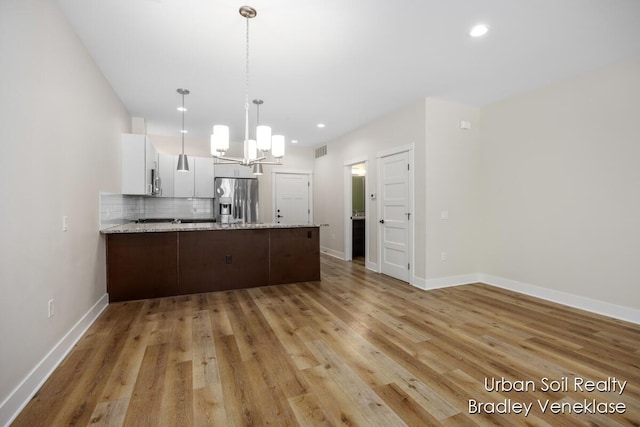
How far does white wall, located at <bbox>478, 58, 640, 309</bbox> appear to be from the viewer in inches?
120

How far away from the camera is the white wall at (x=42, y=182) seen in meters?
1.63

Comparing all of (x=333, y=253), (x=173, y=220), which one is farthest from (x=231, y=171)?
(x=333, y=253)

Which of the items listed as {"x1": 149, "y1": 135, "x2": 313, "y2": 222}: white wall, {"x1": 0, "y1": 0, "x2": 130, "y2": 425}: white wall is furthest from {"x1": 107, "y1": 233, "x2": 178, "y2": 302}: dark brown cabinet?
{"x1": 149, "y1": 135, "x2": 313, "y2": 222}: white wall

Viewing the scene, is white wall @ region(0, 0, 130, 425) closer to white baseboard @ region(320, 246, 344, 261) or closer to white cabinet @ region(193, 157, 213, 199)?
white cabinet @ region(193, 157, 213, 199)

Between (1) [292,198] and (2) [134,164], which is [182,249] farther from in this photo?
(1) [292,198]

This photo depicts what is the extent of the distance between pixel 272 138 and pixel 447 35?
1965 millimetres

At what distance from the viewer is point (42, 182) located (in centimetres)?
201

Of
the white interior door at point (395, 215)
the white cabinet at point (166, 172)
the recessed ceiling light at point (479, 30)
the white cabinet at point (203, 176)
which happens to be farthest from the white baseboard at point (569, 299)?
the white cabinet at point (166, 172)

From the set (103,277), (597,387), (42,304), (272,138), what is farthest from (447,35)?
(103,277)

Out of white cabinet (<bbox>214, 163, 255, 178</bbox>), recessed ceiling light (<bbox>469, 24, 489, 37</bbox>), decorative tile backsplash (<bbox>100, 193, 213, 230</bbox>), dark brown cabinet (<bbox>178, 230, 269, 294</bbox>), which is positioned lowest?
dark brown cabinet (<bbox>178, 230, 269, 294</bbox>)

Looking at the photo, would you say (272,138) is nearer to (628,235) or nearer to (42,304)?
(42,304)

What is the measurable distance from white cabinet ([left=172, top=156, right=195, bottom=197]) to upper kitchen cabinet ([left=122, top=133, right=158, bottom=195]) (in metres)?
1.60

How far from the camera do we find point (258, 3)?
→ 2.26m

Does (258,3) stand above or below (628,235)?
above
